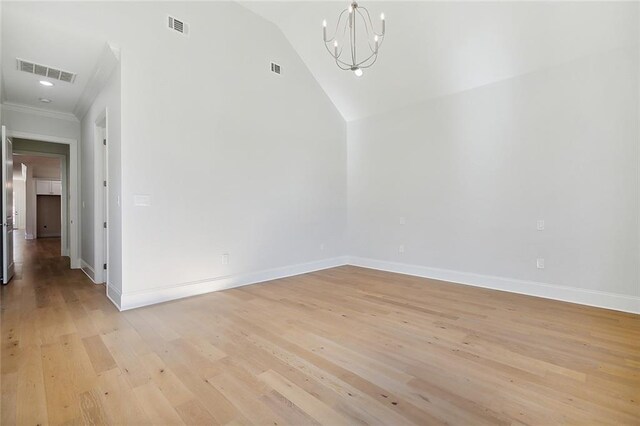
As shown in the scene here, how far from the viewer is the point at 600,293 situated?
11.0 feet

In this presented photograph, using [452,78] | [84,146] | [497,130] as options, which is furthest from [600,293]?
[84,146]

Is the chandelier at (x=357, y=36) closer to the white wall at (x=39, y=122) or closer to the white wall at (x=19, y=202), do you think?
the white wall at (x=39, y=122)

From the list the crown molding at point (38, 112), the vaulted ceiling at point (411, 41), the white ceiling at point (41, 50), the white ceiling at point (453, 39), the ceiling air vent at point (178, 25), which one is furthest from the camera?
the crown molding at point (38, 112)

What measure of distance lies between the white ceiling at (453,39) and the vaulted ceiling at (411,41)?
0.03ft

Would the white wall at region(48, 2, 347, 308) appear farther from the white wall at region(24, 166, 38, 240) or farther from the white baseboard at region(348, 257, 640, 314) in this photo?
the white wall at region(24, 166, 38, 240)

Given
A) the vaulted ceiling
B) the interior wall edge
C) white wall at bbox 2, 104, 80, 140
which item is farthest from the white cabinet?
the vaulted ceiling

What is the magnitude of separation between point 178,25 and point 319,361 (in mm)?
4109

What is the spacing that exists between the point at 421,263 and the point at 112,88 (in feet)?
16.5

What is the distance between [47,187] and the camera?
1144cm

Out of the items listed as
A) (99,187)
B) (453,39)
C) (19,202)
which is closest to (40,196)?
(19,202)

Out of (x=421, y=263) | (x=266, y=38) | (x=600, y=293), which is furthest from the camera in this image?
(x=421, y=263)

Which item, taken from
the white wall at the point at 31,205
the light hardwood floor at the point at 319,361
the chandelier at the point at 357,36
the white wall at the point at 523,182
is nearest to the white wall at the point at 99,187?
the light hardwood floor at the point at 319,361

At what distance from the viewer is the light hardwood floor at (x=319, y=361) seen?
164 cm

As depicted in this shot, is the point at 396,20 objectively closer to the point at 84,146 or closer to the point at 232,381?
the point at 232,381
